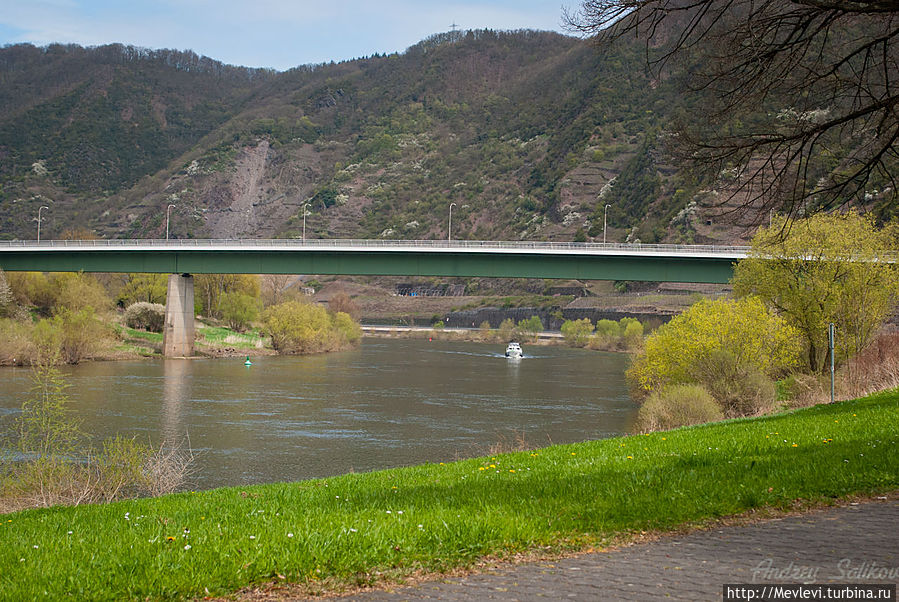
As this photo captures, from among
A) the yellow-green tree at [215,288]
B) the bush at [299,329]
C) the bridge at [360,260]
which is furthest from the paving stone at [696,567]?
the yellow-green tree at [215,288]

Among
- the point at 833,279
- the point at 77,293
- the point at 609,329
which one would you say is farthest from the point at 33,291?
the point at 833,279

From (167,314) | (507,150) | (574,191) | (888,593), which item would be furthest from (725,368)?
(507,150)

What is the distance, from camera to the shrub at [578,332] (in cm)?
10106

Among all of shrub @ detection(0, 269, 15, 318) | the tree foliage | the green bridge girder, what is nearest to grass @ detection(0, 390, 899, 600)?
the tree foliage

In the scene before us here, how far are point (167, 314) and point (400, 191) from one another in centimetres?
12914

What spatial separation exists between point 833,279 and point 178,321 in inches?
2117

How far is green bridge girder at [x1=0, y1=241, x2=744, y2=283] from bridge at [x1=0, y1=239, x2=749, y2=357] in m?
0.07

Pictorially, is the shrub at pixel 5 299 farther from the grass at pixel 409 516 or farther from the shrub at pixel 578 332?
the grass at pixel 409 516

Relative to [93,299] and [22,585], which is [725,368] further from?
[93,299]

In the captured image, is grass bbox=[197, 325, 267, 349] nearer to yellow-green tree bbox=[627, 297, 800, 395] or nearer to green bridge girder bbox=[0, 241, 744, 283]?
green bridge girder bbox=[0, 241, 744, 283]

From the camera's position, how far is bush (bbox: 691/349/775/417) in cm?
3092

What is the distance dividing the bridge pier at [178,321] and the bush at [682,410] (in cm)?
5012

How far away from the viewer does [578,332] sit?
338 ft

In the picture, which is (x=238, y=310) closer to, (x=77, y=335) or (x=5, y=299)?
(x=5, y=299)
